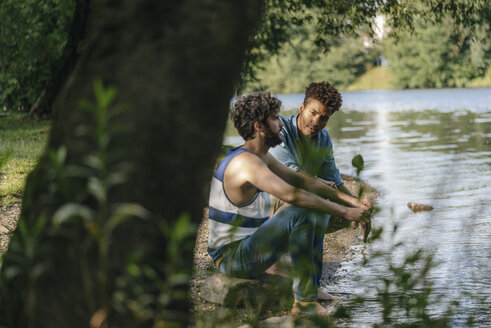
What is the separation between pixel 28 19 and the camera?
18188 mm

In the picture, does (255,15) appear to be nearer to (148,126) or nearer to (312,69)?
(148,126)

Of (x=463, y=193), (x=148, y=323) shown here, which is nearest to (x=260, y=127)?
(x=148, y=323)

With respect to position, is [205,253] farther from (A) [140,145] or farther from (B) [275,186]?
(A) [140,145]

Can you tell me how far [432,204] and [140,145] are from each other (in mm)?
2227

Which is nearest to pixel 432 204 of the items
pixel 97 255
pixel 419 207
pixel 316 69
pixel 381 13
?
pixel 97 255

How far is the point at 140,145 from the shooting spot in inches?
98.3

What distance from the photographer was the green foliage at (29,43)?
17.5 metres

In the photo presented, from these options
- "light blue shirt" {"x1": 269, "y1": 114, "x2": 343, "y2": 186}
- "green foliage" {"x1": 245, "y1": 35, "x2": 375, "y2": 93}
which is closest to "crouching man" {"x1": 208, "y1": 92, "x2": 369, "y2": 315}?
"light blue shirt" {"x1": 269, "y1": 114, "x2": 343, "y2": 186}

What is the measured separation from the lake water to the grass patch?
74.8 inches

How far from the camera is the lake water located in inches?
134

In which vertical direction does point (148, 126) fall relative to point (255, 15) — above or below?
below

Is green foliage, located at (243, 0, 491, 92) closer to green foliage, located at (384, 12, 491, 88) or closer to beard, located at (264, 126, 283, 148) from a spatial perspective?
beard, located at (264, 126, 283, 148)

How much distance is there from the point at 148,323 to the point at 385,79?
98.6 meters

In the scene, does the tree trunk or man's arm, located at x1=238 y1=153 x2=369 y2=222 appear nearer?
the tree trunk
